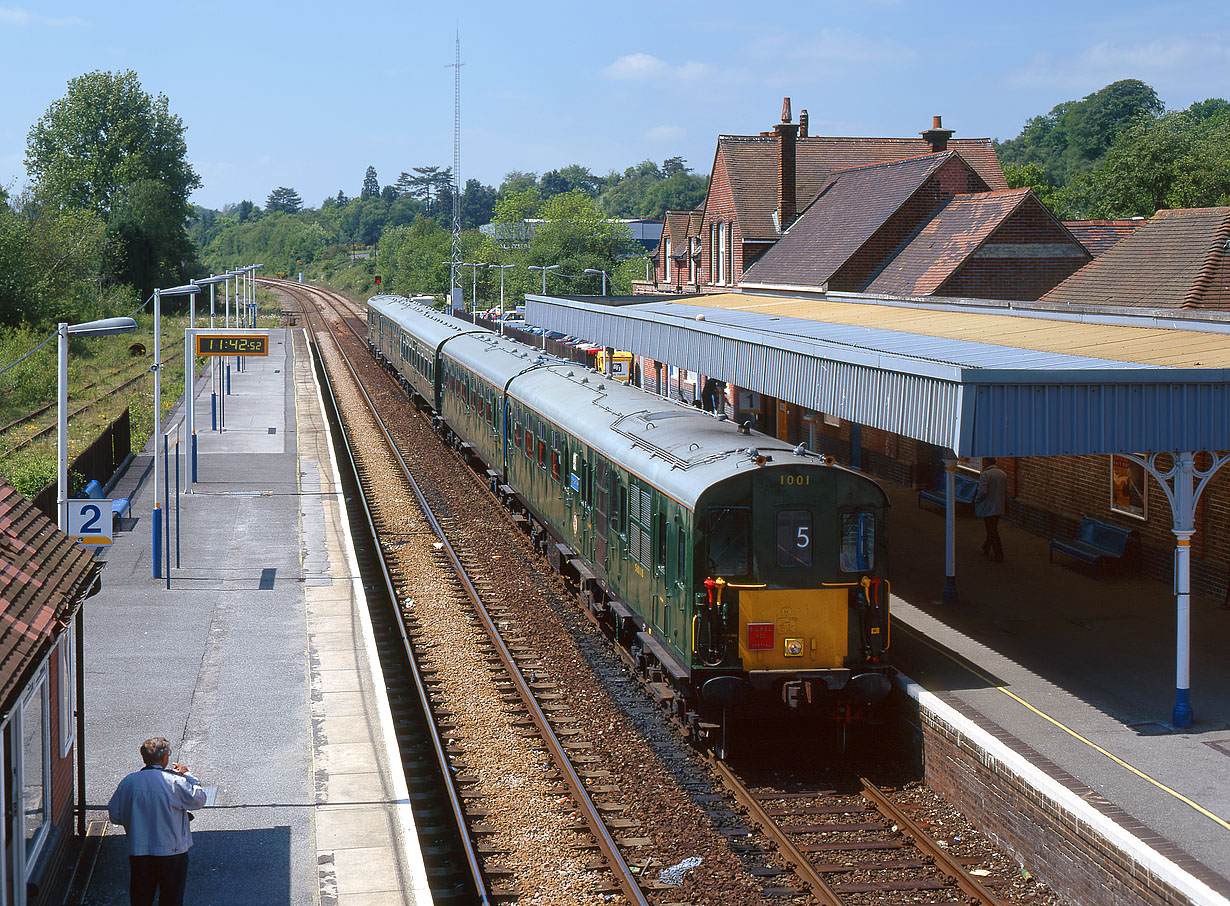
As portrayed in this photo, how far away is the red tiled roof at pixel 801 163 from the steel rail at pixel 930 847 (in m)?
33.4

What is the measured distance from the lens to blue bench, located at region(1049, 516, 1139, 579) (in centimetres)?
1764

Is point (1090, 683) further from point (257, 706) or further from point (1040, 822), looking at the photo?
point (257, 706)

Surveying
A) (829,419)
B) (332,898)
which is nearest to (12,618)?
(332,898)

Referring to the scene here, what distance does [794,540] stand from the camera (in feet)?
39.4

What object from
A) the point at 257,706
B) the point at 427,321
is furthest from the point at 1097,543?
the point at 427,321

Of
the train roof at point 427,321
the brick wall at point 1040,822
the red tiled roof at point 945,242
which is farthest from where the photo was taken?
the train roof at point 427,321

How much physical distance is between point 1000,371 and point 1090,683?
149 inches

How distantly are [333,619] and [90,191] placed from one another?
8494 cm

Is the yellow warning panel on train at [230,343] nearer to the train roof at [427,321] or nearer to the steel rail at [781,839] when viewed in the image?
the train roof at [427,321]

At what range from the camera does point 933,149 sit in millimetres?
45812

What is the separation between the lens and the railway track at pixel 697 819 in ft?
31.9

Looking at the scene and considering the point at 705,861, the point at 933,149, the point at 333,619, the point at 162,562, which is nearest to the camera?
the point at 705,861

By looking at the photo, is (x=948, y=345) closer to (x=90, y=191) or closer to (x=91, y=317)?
(x=91, y=317)

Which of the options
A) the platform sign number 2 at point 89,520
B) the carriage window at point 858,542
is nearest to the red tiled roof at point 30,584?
the platform sign number 2 at point 89,520
